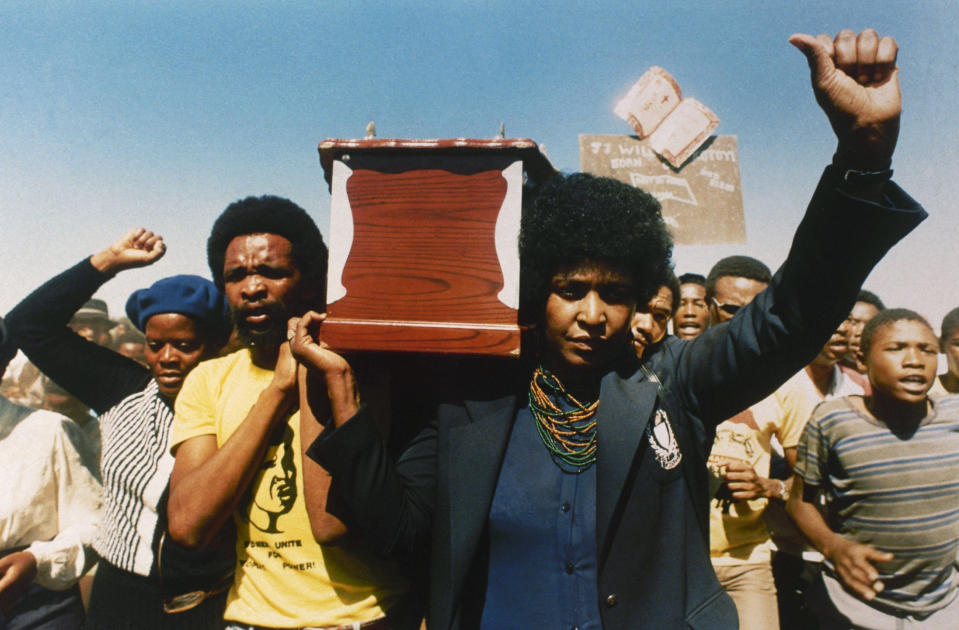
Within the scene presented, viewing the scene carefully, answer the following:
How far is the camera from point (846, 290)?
4.33 ft

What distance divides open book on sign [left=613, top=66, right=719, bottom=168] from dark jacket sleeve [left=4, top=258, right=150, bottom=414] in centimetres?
359

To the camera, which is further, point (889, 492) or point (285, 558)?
point (889, 492)

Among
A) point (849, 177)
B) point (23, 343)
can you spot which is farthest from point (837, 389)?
point (23, 343)

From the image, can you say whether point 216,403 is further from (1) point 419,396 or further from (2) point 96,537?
(2) point 96,537

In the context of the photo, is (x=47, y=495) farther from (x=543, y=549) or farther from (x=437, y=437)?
(x=543, y=549)

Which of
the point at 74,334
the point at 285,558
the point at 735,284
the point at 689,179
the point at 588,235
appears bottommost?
the point at 285,558

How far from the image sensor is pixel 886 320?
3186mm

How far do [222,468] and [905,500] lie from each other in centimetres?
296

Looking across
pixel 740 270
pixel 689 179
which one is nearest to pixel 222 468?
pixel 740 270

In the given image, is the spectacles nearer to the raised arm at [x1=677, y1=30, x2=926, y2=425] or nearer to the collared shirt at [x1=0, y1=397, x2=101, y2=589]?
the raised arm at [x1=677, y1=30, x2=926, y2=425]

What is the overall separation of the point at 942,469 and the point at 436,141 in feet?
9.33

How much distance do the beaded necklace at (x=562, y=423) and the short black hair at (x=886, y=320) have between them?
2270 millimetres

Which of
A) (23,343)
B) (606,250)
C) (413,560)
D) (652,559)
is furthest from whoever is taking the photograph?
(23,343)

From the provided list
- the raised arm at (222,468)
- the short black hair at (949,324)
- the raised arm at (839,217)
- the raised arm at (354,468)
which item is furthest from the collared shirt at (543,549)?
the short black hair at (949,324)
